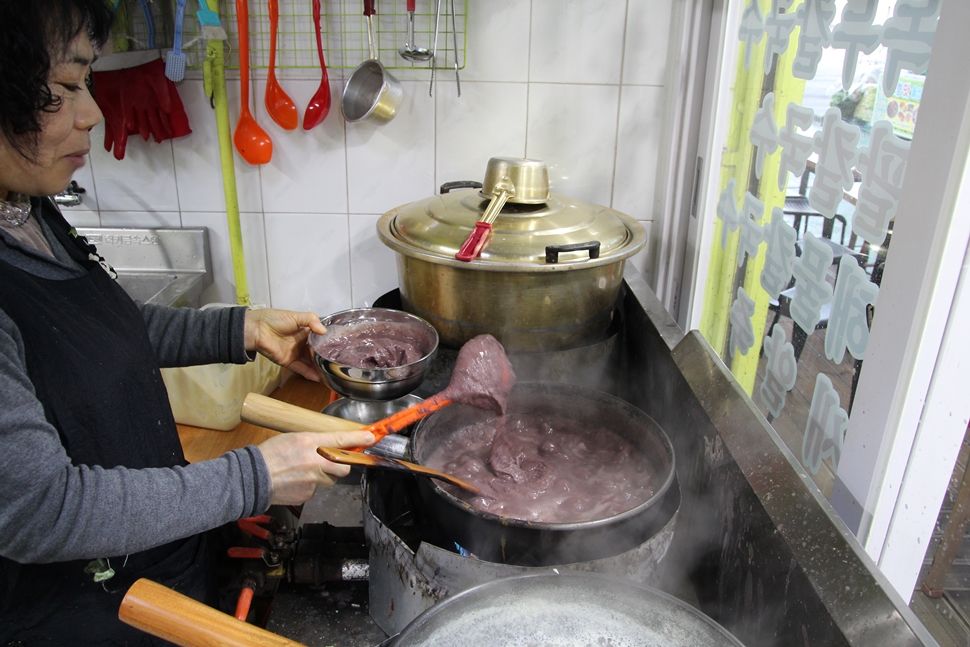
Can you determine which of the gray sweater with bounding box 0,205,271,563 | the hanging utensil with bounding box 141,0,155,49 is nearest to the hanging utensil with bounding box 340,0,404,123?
the hanging utensil with bounding box 141,0,155,49

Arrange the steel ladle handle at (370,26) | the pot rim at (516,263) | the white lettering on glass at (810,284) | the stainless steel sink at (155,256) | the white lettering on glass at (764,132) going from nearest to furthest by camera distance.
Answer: the white lettering on glass at (810,284), the pot rim at (516,263), the white lettering on glass at (764,132), the steel ladle handle at (370,26), the stainless steel sink at (155,256)

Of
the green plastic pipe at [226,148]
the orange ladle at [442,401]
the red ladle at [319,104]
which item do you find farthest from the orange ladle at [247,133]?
the orange ladle at [442,401]

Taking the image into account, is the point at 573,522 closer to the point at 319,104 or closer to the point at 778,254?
the point at 778,254

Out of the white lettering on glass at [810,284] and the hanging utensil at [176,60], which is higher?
the hanging utensil at [176,60]

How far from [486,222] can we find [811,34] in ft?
2.32

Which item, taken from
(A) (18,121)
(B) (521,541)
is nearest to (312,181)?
(A) (18,121)

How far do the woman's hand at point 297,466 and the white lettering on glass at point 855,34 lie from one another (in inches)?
41.2

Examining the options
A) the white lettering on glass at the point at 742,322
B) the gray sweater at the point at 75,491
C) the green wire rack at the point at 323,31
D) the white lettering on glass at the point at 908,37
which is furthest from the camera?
the green wire rack at the point at 323,31

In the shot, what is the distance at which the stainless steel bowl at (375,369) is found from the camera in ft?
3.72

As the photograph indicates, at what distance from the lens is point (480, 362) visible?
1.16 m

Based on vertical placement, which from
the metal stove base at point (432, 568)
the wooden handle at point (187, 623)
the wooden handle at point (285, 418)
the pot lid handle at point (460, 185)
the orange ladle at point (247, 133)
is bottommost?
the metal stove base at point (432, 568)

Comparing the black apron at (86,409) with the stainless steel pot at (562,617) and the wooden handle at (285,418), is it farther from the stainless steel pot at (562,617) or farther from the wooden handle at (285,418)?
the stainless steel pot at (562,617)

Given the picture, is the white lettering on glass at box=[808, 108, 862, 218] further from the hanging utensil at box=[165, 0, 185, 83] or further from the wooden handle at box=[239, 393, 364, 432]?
the hanging utensil at box=[165, 0, 185, 83]

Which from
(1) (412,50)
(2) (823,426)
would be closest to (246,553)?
(2) (823,426)
